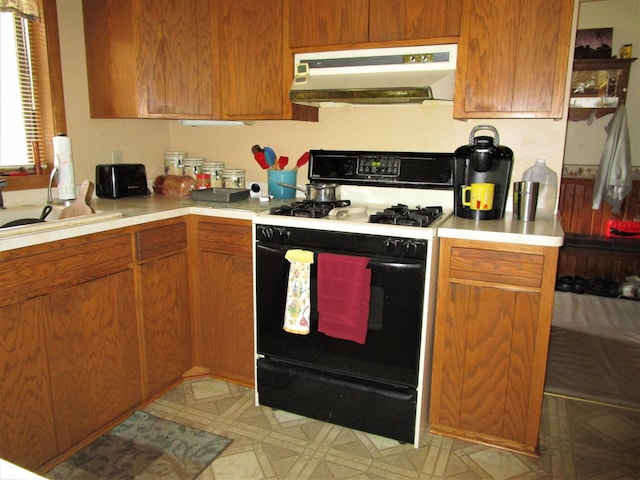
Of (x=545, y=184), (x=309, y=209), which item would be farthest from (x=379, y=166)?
(x=545, y=184)

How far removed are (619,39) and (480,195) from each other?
328 cm

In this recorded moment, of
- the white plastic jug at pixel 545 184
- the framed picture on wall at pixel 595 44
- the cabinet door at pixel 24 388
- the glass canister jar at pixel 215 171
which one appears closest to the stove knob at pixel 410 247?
the white plastic jug at pixel 545 184

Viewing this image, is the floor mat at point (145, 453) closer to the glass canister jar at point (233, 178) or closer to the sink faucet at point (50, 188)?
the sink faucet at point (50, 188)

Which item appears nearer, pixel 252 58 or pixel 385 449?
pixel 385 449

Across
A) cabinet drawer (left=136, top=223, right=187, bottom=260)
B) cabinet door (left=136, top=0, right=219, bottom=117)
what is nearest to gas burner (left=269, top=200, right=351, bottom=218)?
cabinet drawer (left=136, top=223, right=187, bottom=260)

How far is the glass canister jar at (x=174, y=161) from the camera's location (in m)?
3.00

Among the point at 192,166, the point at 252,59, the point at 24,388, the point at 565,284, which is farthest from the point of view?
the point at 565,284

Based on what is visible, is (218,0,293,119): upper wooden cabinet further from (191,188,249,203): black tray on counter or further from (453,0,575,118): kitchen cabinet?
(453,0,575,118): kitchen cabinet

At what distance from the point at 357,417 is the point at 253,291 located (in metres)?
0.73

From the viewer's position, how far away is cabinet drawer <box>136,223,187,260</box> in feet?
6.82

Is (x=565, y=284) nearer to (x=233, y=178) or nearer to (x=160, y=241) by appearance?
(x=233, y=178)

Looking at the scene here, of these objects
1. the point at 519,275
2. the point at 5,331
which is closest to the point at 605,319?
the point at 519,275

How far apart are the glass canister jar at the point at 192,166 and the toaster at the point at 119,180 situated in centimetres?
31

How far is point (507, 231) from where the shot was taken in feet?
5.99
